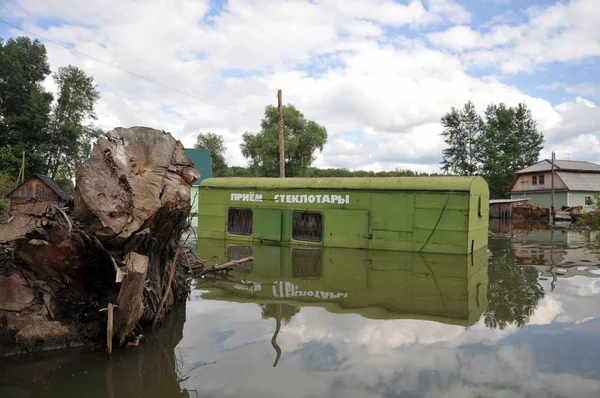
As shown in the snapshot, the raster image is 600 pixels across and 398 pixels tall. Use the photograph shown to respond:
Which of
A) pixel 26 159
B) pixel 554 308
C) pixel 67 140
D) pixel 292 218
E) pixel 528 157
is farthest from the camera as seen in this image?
pixel 528 157

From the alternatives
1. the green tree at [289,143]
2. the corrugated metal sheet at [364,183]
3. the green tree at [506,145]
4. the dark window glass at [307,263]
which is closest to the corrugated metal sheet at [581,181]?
the green tree at [506,145]

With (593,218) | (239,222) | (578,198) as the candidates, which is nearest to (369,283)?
(239,222)

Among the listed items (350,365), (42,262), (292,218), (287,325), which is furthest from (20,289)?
(292,218)

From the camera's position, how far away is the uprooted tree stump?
4008 mm

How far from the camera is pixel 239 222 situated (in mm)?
13742

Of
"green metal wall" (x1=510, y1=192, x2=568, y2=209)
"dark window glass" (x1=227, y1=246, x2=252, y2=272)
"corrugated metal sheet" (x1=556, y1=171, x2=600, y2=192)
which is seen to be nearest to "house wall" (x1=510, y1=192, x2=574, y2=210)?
"green metal wall" (x1=510, y1=192, x2=568, y2=209)

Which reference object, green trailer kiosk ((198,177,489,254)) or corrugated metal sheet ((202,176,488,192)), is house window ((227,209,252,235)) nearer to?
green trailer kiosk ((198,177,489,254))

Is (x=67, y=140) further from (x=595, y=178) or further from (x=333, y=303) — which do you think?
(x=595, y=178)

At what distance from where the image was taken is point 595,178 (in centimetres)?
3853

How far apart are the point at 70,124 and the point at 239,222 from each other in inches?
1109

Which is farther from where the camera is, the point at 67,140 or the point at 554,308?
the point at 67,140

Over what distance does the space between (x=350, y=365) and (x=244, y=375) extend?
1.02 m

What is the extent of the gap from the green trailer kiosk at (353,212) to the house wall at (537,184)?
30108mm

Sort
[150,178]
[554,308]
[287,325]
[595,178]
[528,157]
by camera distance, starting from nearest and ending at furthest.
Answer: [150,178] < [287,325] < [554,308] < [595,178] < [528,157]
